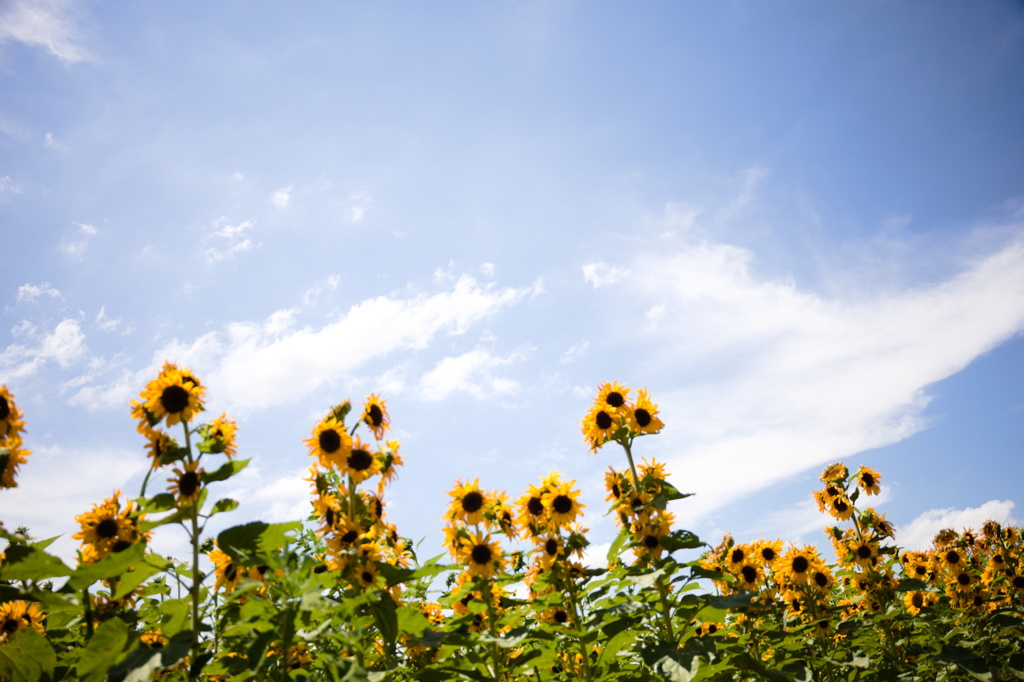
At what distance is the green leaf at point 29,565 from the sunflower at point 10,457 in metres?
0.52

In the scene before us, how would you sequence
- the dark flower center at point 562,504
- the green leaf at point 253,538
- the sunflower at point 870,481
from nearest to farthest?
the green leaf at point 253,538
the dark flower center at point 562,504
the sunflower at point 870,481

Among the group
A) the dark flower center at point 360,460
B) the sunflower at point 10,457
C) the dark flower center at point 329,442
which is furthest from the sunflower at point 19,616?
the dark flower center at point 360,460

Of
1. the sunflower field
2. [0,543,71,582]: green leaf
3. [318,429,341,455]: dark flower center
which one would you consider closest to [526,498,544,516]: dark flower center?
the sunflower field

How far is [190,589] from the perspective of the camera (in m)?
3.61

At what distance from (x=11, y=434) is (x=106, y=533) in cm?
92

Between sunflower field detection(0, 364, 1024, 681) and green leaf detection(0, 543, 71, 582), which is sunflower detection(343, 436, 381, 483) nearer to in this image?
sunflower field detection(0, 364, 1024, 681)

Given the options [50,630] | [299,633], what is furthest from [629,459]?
[50,630]

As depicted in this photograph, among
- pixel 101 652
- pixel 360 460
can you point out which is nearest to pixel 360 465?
pixel 360 460

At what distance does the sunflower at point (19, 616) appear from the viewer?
15.5 feet

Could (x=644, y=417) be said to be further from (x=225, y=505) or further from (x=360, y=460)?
(x=225, y=505)

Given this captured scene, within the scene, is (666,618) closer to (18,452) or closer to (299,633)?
Answer: (299,633)

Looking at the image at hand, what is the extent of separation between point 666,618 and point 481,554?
1727 millimetres

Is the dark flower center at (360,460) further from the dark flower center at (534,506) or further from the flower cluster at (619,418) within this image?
the flower cluster at (619,418)

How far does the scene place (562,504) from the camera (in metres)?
5.91
